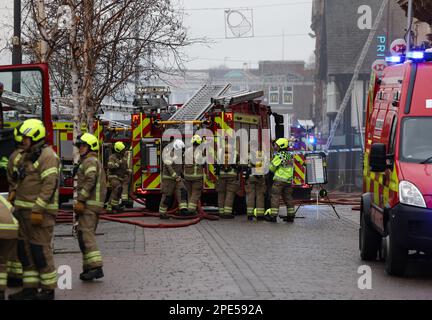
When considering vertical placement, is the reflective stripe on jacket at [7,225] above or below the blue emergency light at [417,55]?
below

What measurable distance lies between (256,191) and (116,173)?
411 centimetres

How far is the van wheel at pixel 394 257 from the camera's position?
1019 cm

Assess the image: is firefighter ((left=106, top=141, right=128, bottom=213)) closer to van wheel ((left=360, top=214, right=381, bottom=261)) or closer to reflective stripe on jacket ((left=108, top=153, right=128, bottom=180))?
reflective stripe on jacket ((left=108, top=153, right=128, bottom=180))

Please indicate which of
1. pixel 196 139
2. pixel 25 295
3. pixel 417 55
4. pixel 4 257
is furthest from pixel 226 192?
pixel 4 257

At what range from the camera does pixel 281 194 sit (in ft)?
60.1

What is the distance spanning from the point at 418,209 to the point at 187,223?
805cm

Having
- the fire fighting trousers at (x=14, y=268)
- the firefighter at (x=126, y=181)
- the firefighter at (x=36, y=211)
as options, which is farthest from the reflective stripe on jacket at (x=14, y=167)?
the firefighter at (x=126, y=181)

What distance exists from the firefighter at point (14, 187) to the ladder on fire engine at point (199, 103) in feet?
36.8

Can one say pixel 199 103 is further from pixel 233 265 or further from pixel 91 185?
pixel 91 185

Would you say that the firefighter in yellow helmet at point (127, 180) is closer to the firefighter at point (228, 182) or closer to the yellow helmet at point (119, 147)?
the yellow helmet at point (119, 147)

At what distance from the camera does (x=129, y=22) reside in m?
22.2

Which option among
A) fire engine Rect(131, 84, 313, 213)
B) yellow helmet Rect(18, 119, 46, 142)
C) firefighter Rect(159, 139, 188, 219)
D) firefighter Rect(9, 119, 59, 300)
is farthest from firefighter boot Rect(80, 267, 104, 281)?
fire engine Rect(131, 84, 313, 213)
